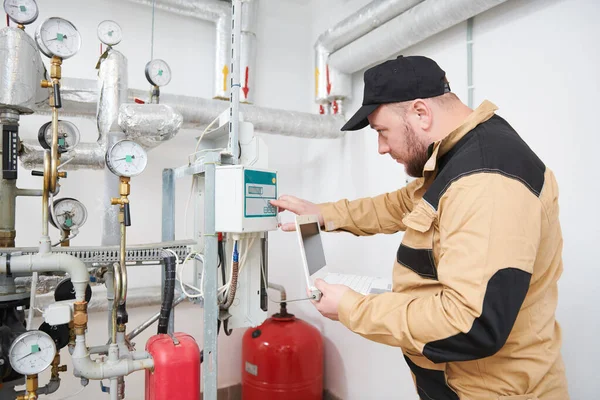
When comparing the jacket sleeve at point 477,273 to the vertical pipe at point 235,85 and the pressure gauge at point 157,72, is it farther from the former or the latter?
the pressure gauge at point 157,72

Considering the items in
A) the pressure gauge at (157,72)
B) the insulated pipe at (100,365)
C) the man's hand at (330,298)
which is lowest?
the insulated pipe at (100,365)

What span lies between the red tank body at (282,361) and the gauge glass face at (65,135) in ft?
4.66

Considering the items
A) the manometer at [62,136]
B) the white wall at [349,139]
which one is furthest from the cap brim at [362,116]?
the manometer at [62,136]

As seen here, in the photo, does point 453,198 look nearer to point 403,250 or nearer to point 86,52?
point 403,250

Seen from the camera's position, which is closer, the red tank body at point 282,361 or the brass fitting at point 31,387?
the brass fitting at point 31,387

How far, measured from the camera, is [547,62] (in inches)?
60.1

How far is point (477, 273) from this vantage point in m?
0.74

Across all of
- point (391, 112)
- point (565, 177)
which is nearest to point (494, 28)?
point (565, 177)

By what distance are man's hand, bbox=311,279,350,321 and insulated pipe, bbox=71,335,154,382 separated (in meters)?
0.71

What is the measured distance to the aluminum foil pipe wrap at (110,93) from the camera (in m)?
1.76

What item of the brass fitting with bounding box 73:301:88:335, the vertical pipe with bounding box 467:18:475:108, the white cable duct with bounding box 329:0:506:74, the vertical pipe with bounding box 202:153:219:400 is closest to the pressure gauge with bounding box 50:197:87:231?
the brass fitting with bounding box 73:301:88:335

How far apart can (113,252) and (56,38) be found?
775 millimetres

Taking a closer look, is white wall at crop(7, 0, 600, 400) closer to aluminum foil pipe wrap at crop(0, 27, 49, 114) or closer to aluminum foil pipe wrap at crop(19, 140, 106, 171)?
aluminum foil pipe wrap at crop(19, 140, 106, 171)

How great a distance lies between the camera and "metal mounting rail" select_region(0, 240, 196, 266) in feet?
4.50
